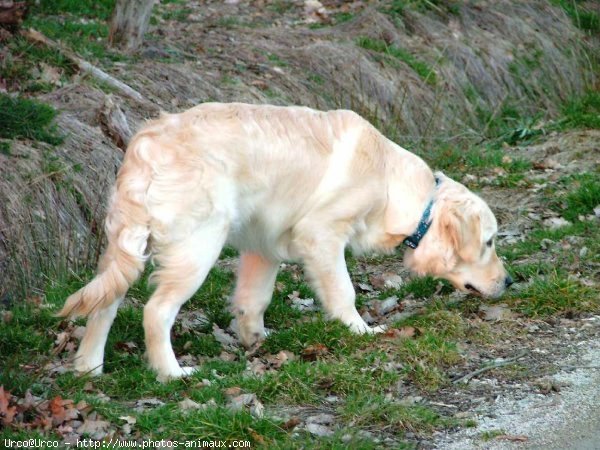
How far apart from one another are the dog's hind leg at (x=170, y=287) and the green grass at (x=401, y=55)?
783 cm

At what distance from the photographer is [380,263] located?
908cm

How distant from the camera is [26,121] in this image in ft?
29.2

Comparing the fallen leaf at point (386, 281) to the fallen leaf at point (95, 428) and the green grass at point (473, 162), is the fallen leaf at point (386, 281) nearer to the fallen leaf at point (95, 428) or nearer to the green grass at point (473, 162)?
the green grass at point (473, 162)

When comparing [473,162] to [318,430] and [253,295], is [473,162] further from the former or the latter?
[318,430]

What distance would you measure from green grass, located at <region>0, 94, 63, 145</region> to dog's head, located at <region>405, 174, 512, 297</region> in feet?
11.6

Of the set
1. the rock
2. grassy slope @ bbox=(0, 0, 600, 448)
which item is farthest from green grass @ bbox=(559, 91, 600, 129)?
grassy slope @ bbox=(0, 0, 600, 448)

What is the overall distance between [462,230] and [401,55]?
22.5 feet

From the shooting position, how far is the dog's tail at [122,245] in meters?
6.00

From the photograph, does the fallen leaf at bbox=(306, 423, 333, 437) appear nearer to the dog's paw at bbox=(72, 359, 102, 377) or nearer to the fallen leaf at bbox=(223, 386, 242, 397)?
the fallen leaf at bbox=(223, 386, 242, 397)

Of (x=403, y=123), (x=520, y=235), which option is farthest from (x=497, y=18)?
(x=520, y=235)

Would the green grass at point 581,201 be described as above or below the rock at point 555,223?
above

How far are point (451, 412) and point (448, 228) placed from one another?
1826 mm

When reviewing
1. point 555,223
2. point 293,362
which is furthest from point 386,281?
point 293,362

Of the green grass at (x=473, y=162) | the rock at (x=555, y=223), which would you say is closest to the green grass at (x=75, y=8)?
the green grass at (x=473, y=162)
